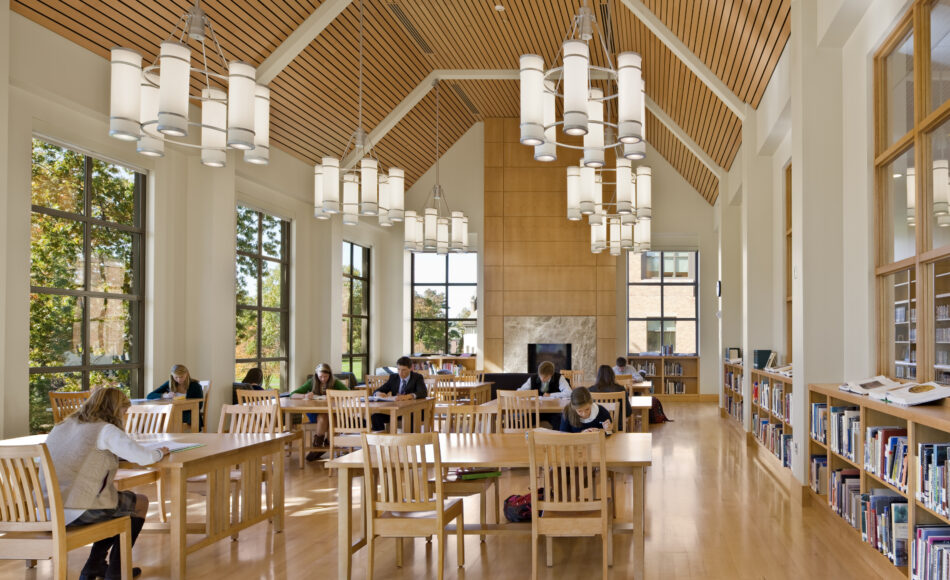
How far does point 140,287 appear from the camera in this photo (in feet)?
31.7

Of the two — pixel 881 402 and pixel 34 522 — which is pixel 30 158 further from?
pixel 881 402

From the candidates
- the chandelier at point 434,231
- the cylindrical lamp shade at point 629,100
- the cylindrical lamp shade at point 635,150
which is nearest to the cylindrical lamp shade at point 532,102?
the cylindrical lamp shade at point 629,100

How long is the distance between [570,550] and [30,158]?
5988mm

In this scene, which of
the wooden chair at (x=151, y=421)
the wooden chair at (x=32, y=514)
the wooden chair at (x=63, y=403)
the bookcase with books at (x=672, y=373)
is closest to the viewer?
the wooden chair at (x=32, y=514)

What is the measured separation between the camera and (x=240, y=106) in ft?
18.8

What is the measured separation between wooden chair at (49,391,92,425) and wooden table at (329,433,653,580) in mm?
3850

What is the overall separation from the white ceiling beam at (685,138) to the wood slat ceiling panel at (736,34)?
3329mm

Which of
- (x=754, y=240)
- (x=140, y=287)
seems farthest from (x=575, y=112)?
(x=754, y=240)

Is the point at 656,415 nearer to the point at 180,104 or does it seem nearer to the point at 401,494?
the point at 401,494

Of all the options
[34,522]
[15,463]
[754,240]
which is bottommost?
[34,522]

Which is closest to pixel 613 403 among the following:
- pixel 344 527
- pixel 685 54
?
pixel 344 527

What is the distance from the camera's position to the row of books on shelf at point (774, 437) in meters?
8.48

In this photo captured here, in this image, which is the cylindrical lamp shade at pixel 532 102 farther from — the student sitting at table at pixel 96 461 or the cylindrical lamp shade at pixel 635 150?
the student sitting at table at pixel 96 461

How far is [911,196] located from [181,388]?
24.5 feet
